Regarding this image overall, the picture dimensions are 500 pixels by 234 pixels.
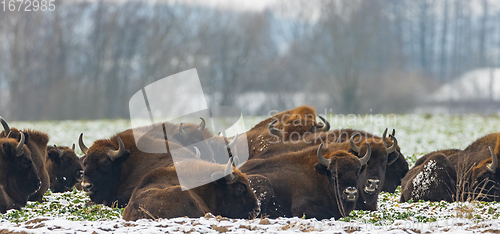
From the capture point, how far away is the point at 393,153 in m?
9.32

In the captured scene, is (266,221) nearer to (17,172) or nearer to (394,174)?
(17,172)

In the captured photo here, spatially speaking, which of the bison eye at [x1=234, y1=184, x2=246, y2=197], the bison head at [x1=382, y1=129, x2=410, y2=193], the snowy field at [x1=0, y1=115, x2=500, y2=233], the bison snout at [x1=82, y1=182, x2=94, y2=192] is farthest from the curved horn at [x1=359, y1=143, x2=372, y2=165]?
the bison snout at [x1=82, y1=182, x2=94, y2=192]

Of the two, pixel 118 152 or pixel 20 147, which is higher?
pixel 20 147

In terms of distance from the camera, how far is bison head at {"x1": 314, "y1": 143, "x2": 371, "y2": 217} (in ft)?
24.7

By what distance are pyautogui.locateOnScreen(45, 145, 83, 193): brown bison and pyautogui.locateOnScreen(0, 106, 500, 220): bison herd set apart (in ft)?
0.07

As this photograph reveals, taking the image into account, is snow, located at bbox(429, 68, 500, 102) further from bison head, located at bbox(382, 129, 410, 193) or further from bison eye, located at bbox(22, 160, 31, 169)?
bison eye, located at bbox(22, 160, 31, 169)

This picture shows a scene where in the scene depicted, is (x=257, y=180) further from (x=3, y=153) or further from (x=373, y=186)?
(x=3, y=153)

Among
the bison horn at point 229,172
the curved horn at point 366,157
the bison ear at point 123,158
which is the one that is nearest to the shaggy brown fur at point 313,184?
the curved horn at point 366,157

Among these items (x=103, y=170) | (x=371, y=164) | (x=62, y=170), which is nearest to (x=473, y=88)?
(x=371, y=164)

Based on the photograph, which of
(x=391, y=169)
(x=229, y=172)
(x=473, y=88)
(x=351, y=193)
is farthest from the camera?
(x=473, y=88)

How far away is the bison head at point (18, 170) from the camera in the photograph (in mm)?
8214

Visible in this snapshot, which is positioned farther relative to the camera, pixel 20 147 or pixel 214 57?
pixel 214 57

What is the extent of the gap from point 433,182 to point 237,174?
4043mm

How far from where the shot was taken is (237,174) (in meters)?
7.06
